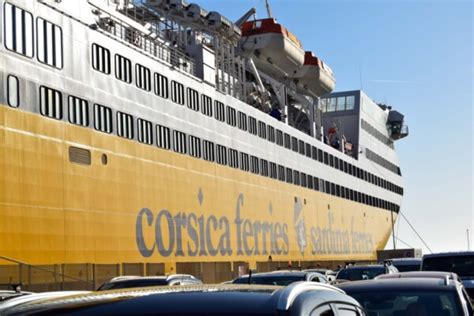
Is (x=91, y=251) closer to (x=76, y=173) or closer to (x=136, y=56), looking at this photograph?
(x=76, y=173)

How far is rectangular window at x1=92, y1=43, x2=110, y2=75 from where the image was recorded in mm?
28594

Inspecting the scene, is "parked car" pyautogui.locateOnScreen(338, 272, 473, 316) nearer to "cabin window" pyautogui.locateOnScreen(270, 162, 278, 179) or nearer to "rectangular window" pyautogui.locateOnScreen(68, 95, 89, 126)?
"rectangular window" pyautogui.locateOnScreen(68, 95, 89, 126)

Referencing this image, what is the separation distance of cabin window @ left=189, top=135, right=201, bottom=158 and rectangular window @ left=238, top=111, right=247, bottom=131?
5.96 m

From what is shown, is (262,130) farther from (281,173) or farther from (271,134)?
(281,173)

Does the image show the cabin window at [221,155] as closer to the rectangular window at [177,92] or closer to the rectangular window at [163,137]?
the rectangular window at [177,92]

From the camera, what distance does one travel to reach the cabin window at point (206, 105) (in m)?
37.8

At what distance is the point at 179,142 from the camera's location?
34.7 m

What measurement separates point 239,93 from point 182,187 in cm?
1221

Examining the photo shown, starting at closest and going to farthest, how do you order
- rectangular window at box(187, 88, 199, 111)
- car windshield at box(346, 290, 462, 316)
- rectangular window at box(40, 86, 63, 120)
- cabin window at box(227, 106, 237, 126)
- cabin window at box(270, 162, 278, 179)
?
car windshield at box(346, 290, 462, 316)
rectangular window at box(40, 86, 63, 120)
rectangular window at box(187, 88, 199, 111)
cabin window at box(227, 106, 237, 126)
cabin window at box(270, 162, 278, 179)

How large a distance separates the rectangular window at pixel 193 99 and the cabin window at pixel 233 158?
4367mm

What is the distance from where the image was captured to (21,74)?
2406 centimetres

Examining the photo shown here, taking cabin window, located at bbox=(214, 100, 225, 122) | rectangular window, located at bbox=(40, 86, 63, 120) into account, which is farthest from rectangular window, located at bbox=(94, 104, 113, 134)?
cabin window, located at bbox=(214, 100, 225, 122)

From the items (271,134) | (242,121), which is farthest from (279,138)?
(242,121)

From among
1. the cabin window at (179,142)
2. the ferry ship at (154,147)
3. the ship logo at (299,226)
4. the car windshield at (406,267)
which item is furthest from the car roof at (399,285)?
the ship logo at (299,226)
